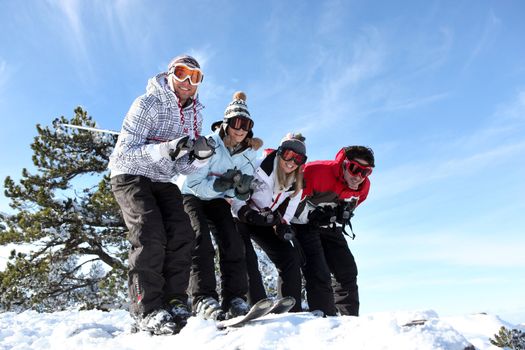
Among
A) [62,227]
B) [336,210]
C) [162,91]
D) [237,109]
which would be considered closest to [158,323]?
[162,91]

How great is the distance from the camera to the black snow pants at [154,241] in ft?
11.3

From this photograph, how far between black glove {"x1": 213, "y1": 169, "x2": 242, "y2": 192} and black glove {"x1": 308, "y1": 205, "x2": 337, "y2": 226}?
4.86 feet

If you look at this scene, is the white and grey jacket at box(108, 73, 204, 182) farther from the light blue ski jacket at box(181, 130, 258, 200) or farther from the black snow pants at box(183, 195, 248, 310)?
the black snow pants at box(183, 195, 248, 310)

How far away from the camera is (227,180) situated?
423 cm

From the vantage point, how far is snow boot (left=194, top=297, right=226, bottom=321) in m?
3.60

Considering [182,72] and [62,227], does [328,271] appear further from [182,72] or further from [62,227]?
Result: [62,227]

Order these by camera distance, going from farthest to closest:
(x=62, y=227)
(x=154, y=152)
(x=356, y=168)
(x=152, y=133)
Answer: (x=62, y=227)
(x=356, y=168)
(x=152, y=133)
(x=154, y=152)

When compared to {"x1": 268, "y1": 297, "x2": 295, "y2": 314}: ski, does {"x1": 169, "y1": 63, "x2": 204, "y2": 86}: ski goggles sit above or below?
above

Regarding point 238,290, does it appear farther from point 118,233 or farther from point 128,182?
point 118,233

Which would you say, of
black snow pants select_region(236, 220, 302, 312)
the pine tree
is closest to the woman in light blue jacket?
black snow pants select_region(236, 220, 302, 312)

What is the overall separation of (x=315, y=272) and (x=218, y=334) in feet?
7.40

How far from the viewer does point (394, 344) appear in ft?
7.86

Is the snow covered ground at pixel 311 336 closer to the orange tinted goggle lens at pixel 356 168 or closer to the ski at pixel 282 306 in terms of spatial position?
the ski at pixel 282 306

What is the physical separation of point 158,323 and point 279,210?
196cm
